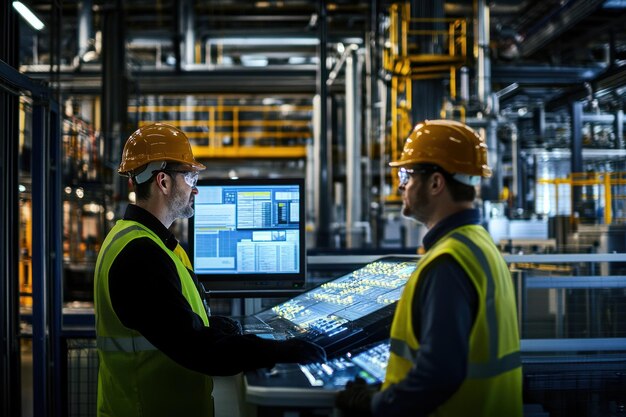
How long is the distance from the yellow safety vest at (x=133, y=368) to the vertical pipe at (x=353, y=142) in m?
10.9

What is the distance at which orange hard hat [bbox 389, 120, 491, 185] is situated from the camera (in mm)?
2201

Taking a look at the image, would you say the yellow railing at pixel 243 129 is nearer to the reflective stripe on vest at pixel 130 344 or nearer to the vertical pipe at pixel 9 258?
the vertical pipe at pixel 9 258

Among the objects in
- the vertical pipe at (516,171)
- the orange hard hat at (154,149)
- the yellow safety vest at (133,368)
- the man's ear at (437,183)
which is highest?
the vertical pipe at (516,171)

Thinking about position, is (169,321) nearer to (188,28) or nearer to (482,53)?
(482,53)

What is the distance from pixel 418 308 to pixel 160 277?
98 centimetres

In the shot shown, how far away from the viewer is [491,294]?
2031mm

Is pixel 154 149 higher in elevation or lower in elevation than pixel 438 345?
higher

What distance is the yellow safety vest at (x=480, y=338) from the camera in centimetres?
201

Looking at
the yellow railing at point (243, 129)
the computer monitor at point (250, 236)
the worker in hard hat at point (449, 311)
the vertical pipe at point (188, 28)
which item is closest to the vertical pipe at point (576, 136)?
the yellow railing at point (243, 129)

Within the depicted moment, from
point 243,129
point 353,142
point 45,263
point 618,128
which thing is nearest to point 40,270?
point 45,263

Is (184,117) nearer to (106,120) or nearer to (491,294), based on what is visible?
(106,120)

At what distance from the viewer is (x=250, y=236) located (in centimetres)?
369

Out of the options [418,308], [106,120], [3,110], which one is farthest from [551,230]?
[418,308]

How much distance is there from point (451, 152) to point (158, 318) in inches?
46.4
